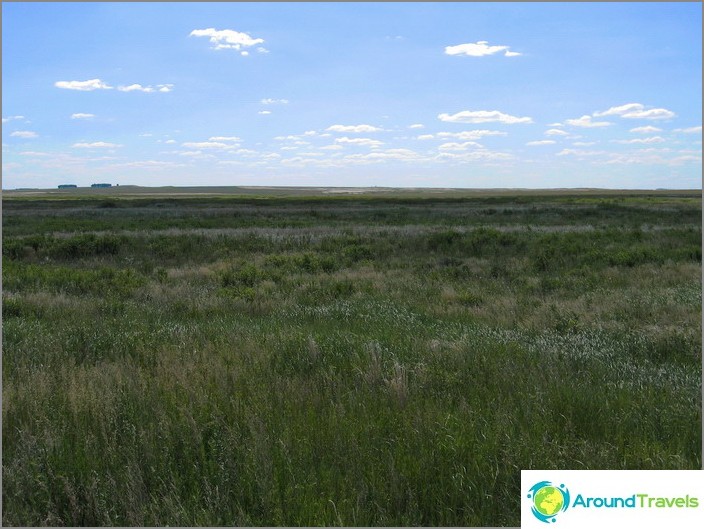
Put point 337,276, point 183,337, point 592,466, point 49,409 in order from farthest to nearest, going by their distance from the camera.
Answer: point 337,276 < point 183,337 < point 49,409 < point 592,466

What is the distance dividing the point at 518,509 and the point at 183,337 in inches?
211

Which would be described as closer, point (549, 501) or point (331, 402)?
point (549, 501)

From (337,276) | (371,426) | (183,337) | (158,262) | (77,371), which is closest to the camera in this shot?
(371,426)

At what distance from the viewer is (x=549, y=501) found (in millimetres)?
3279

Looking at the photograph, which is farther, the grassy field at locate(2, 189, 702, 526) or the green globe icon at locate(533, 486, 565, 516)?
the grassy field at locate(2, 189, 702, 526)

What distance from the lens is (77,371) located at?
19.0 ft

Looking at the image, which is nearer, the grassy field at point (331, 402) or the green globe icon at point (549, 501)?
the green globe icon at point (549, 501)

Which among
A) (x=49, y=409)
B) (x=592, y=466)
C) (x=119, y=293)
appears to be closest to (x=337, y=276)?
(x=119, y=293)

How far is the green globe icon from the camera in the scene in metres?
3.27

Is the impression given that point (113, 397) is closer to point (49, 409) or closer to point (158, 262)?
point (49, 409)

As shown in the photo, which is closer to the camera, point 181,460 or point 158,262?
point 181,460

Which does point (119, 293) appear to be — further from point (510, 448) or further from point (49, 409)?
point (510, 448)

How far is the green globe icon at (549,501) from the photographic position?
3.27 meters

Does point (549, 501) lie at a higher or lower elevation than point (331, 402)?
lower
